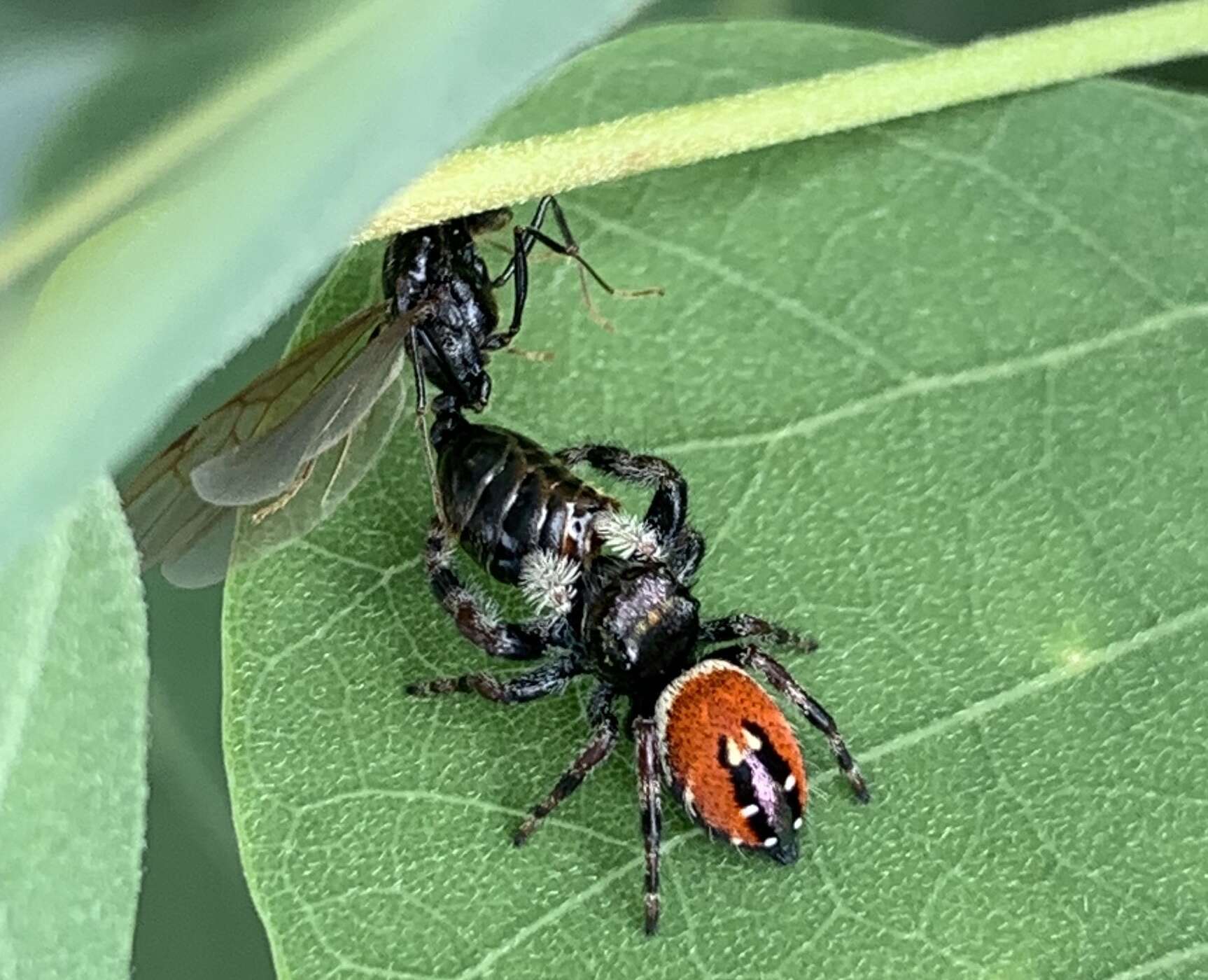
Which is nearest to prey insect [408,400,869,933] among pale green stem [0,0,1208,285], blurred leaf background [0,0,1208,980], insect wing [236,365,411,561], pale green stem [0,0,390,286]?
insect wing [236,365,411,561]

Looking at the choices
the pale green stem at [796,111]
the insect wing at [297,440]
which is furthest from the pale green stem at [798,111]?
the insect wing at [297,440]

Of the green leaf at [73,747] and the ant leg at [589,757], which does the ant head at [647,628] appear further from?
the green leaf at [73,747]

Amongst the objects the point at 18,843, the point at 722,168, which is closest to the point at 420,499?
the point at 722,168

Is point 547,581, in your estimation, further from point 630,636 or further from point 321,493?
point 321,493

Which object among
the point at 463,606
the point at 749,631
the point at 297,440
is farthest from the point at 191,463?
the point at 749,631

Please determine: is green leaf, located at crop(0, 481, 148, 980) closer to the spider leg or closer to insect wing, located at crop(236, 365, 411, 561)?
insect wing, located at crop(236, 365, 411, 561)

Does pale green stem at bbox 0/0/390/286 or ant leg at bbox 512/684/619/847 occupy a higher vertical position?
pale green stem at bbox 0/0/390/286

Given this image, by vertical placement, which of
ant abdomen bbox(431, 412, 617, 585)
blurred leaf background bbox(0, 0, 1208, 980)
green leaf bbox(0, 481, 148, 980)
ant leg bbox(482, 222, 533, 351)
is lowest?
blurred leaf background bbox(0, 0, 1208, 980)

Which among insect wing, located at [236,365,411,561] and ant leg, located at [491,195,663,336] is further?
ant leg, located at [491,195,663,336]
